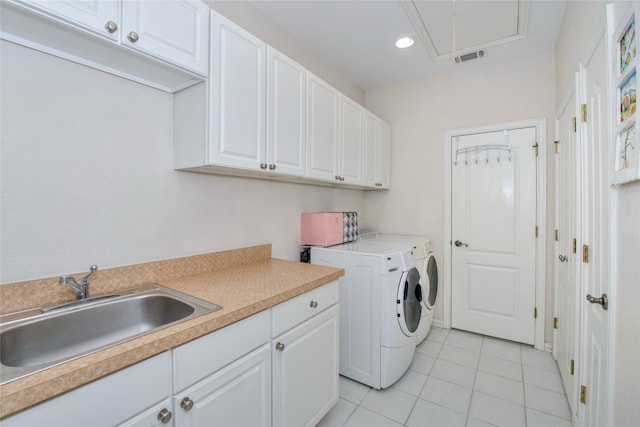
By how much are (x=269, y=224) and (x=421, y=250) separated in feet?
4.60

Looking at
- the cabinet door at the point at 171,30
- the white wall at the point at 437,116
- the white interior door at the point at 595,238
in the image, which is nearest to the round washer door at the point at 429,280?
the white wall at the point at 437,116

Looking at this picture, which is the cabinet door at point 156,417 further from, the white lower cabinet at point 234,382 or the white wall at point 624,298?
the white wall at point 624,298

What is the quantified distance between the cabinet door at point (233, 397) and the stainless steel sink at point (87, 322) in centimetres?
25

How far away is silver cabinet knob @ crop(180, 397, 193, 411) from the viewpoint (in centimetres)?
92

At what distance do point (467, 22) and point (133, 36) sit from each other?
2275 millimetres

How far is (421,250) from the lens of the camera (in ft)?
8.53

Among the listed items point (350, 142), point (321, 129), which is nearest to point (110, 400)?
point (321, 129)

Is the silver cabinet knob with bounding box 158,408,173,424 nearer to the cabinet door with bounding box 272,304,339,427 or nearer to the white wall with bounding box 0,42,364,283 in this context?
the cabinet door with bounding box 272,304,339,427

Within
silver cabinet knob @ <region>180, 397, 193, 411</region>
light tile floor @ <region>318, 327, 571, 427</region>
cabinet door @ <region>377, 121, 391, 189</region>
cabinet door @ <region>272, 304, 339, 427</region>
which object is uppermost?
cabinet door @ <region>377, 121, 391, 189</region>

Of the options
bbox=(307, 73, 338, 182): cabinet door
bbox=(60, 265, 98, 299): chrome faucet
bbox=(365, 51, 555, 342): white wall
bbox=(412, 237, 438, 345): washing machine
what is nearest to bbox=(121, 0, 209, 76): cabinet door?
bbox=(307, 73, 338, 182): cabinet door

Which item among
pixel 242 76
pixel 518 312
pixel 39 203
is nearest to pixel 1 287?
pixel 39 203

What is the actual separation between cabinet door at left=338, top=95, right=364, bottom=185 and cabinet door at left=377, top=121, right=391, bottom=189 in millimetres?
458

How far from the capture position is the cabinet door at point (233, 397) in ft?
3.12

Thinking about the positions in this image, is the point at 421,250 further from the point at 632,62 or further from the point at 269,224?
the point at 632,62
